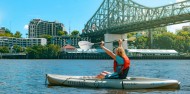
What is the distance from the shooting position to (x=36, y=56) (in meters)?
162

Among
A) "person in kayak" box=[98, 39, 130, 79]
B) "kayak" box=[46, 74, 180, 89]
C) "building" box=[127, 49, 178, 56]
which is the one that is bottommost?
"kayak" box=[46, 74, 180, 89]

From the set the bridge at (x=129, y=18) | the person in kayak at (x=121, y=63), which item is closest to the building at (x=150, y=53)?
the bridge at (x=129, y=18)

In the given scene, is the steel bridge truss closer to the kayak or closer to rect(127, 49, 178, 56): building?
rect(127, 49, 178, 56): building

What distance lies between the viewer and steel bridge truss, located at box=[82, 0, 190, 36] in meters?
108

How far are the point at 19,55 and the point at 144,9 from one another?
5461 centimetres

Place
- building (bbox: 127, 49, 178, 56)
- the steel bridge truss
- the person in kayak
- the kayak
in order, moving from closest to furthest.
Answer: the person in kayak, the kayak, the steel bridge truss, building (bbox: 127, 49, 178, 56)

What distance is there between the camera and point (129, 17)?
142375 mm

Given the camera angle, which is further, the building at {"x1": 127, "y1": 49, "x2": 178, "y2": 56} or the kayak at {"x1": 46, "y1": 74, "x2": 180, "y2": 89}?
the building at {"x1": 127, "y1": 49, "x2": 178, "y2": 56}

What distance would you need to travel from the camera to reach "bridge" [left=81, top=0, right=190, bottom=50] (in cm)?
10816

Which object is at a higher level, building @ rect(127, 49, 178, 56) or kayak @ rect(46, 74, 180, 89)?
building @ rect(127, 49, 178, 56)

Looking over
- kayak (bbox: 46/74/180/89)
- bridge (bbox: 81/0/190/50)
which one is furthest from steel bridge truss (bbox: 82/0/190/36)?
kayak (bbox: 46/74/180/89)

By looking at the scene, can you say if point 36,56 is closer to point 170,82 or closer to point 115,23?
point 115,23

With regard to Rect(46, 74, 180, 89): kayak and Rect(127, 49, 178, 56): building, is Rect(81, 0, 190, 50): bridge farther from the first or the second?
Rect(46, 74, 180, 89): kayak

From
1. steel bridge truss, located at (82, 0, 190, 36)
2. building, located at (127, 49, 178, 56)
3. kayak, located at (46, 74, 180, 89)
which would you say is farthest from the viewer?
building, located at (127, 49, 178, 56)
